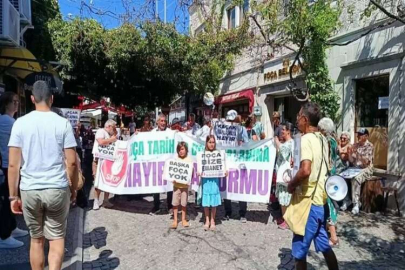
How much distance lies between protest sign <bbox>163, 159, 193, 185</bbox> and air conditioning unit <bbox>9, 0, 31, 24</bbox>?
5929 millimetres

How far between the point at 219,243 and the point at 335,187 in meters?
2.43

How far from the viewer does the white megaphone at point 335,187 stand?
3.84m

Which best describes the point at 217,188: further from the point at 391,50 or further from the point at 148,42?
the point at 148,42

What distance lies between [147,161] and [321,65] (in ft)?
16.5

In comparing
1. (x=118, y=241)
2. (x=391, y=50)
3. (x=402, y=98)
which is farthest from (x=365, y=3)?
(x=118, y=241)

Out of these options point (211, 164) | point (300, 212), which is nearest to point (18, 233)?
point (211, 164)

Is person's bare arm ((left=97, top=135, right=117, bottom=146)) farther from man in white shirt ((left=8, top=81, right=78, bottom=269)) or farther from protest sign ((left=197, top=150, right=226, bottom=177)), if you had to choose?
man in white shirt ((left=8, top=81, right=78, bottom=269))

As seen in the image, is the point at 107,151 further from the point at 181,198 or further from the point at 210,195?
the point at 210,195

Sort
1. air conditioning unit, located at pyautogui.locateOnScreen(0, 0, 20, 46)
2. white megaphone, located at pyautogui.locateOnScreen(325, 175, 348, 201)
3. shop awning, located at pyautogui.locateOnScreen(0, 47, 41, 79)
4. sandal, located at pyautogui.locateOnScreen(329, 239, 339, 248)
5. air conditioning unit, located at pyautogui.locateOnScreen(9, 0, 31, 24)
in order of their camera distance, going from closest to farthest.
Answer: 1. white megaphone, located at pyautogui.locateOnScreen(325, 175, 348, 201)
2. sandal, located at pyautogui.locateOnScreen(329, 239, 339, 248)
3. air conditioning unit, located at pyautogui.locateOnScreen(0, 0, 20, 46)
4. shop awning, located at pyautogui.locateOnScreen(0, 47, 41, 79)
5. air conditioning unit, located at pyautogui.locateOnScreen(9, 0, 31, 24)

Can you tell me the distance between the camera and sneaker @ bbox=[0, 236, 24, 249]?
5.09 m

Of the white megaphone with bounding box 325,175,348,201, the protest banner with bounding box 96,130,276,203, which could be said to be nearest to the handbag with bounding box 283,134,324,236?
the white megaphone with bounding box 325,175,348,201

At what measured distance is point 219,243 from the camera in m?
5.79

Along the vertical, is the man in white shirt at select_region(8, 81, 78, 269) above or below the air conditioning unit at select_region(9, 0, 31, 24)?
below

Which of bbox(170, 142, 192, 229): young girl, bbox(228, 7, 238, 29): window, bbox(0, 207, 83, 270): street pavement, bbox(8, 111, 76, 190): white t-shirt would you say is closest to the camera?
bbox(8, 111, 76, 190): white t-shirt
